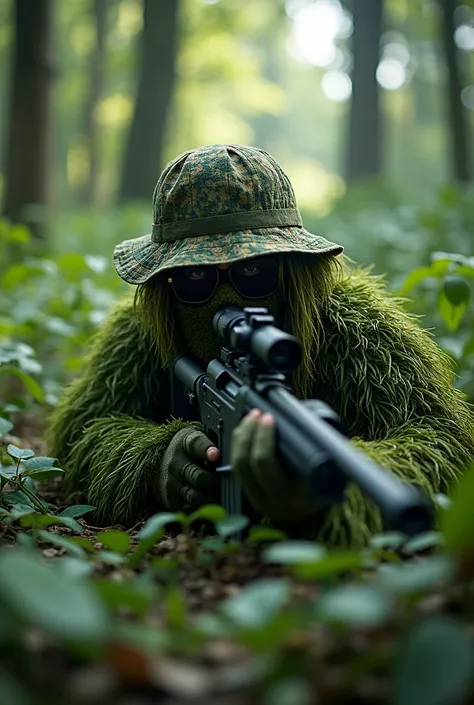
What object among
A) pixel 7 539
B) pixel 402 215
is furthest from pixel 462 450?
pixel 402 215

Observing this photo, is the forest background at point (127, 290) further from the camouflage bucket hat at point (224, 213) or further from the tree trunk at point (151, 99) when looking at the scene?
the camouflage bucket hat at point (224, 213)

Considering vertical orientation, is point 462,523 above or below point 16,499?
above

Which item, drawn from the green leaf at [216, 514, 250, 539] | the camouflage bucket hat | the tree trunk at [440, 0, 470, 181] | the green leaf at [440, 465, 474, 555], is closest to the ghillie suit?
the camouflage bucket hat

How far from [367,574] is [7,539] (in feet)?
3.95

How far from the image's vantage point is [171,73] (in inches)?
464

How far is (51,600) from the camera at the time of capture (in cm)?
125

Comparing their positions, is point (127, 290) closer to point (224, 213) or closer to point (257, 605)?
point (224, 213)

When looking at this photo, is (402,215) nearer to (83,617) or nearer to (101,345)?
(101,345)

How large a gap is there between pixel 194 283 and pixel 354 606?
1.55 m

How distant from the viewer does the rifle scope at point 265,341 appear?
6.54 ft

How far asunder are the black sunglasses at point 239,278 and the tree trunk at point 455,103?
9132 millimetres

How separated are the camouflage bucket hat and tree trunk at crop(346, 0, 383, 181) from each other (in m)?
12.8

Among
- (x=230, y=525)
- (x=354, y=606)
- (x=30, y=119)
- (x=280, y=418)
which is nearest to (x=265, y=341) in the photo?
(x=280, y=418)

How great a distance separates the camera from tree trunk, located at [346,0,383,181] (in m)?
15.1
